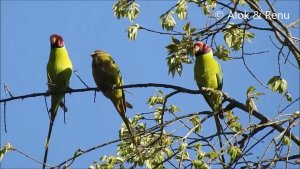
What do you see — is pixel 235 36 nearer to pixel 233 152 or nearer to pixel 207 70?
pixel 207 70

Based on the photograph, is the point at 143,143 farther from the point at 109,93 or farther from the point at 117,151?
the point at 109,93

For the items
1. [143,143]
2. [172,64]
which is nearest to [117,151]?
[143,143]

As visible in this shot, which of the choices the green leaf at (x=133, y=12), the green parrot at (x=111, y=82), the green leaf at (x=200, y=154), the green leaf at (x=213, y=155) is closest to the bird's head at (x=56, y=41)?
the green parrot at (x=111, y=82)

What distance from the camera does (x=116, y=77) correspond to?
4.82 meters

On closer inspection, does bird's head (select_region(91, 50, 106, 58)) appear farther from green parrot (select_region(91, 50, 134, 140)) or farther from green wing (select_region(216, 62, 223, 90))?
green wing (select_region(216, 62, 223, 90))

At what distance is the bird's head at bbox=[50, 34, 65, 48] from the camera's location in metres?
5.05

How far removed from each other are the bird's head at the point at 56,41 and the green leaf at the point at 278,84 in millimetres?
2241

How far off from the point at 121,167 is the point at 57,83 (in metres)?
1.40

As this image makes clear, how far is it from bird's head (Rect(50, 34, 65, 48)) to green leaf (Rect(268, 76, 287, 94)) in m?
2.24

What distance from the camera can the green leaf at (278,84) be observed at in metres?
3.71

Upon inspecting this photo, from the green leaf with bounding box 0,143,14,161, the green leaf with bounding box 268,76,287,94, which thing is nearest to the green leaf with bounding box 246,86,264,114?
the green leaf with bounding box 268,76,287,94

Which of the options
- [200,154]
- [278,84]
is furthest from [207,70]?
[200,154]

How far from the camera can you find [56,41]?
5.09m

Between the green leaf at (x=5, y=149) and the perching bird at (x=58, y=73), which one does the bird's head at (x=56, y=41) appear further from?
the green leaf at (x=5, y=149)
